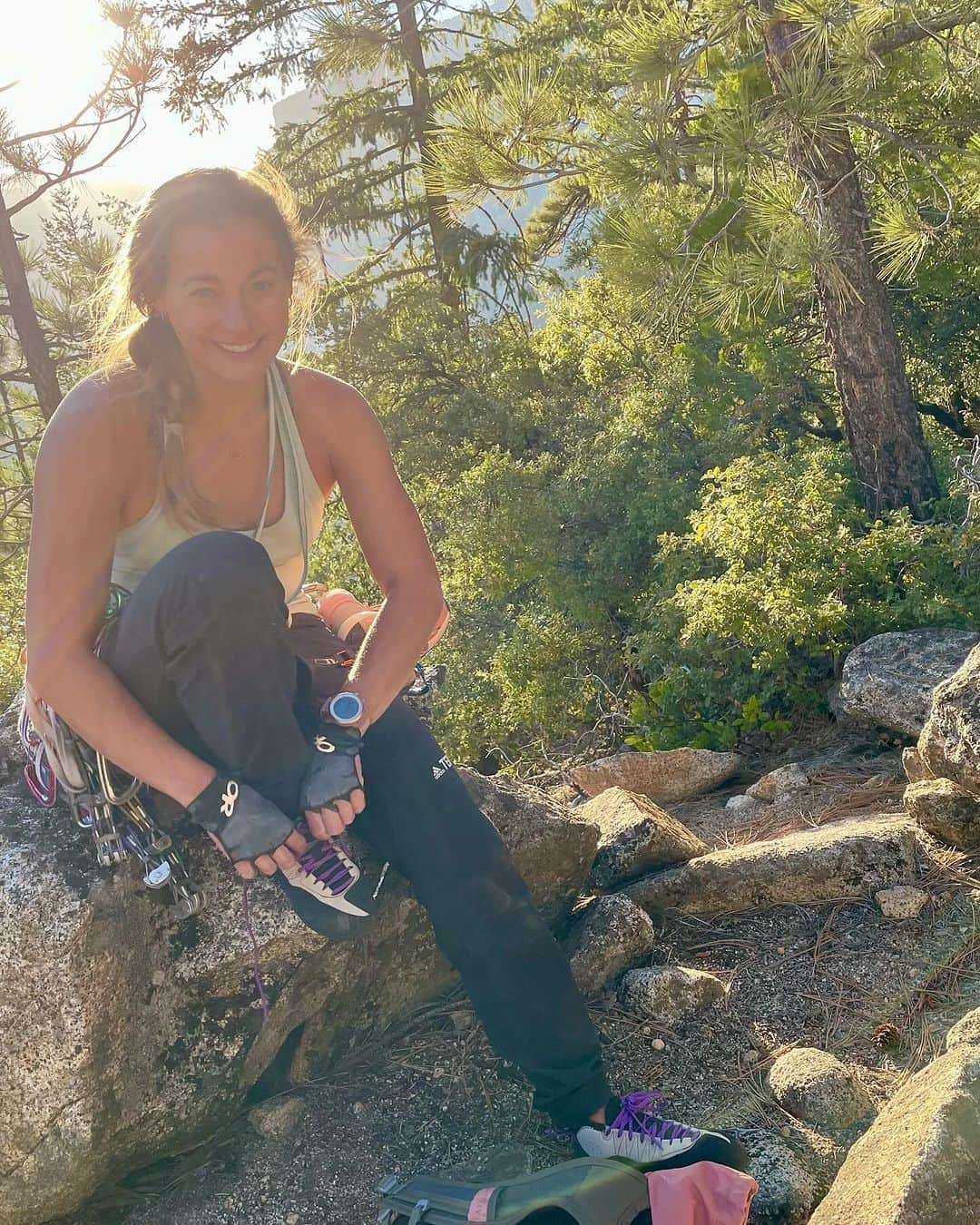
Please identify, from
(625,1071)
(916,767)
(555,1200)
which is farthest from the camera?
(916,767)

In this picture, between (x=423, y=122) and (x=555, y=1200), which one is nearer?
(x=555, y=1200)

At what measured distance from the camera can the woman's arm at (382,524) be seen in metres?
2.31

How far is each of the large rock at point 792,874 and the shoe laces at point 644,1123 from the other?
73cm

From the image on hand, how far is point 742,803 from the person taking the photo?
385 centimetres

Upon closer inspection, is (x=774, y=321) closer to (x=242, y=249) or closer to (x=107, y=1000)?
(x=242, y=249)

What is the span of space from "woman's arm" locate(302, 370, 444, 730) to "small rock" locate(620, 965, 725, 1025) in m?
0.90

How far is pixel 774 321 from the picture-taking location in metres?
6.59

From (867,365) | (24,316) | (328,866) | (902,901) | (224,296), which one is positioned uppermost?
(24,316)

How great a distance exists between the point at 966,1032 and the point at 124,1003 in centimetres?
152

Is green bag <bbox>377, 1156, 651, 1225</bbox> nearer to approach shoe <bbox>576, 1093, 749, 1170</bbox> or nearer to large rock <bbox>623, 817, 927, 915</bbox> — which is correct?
approach shoe <bbox>576, 1093, 749, 1170</bbox>

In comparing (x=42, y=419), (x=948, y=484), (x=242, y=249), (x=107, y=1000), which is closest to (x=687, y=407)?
(x=948, y=484)

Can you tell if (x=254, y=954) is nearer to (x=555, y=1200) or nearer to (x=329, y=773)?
(x=329, y=773)

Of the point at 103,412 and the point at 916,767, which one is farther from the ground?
the point at 103,412

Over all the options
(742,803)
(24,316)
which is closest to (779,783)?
(742,803)
